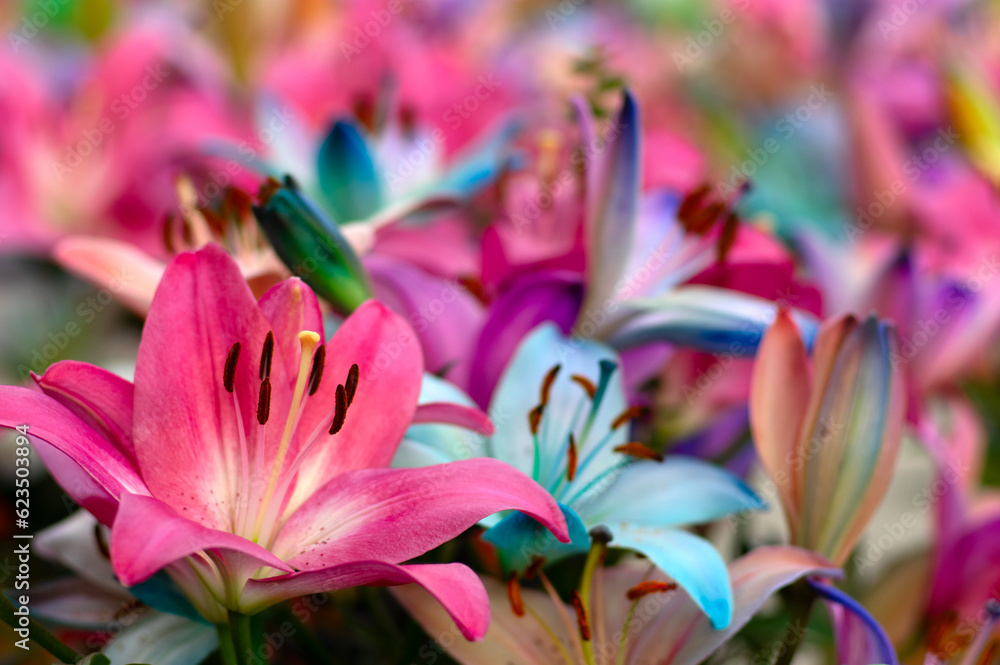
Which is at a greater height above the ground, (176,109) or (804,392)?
(176,109)

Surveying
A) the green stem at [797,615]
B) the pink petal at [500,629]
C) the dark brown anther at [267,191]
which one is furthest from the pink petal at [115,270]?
the green stem at [797,615]

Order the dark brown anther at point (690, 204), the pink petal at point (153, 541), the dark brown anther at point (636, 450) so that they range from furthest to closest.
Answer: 1. the dark brown anther at point (690, 204)
2. the dark brown anther at point (636, 450)
3. the pink petal at point (153, 541)

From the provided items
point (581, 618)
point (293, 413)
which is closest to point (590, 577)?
point (581, 618)

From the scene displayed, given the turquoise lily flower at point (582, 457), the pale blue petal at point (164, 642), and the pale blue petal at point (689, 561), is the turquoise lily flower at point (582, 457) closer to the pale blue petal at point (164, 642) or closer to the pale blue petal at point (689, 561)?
the pale blue petal at point (689, 561)

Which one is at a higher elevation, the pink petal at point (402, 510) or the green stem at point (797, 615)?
the pink petal at point (402, 510)

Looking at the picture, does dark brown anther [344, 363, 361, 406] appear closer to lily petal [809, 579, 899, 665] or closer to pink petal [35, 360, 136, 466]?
pink petal [35, 360, 136, 466]

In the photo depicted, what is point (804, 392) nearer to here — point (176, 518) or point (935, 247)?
point (176, 518)

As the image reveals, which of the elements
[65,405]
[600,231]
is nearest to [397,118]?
[600,231]
